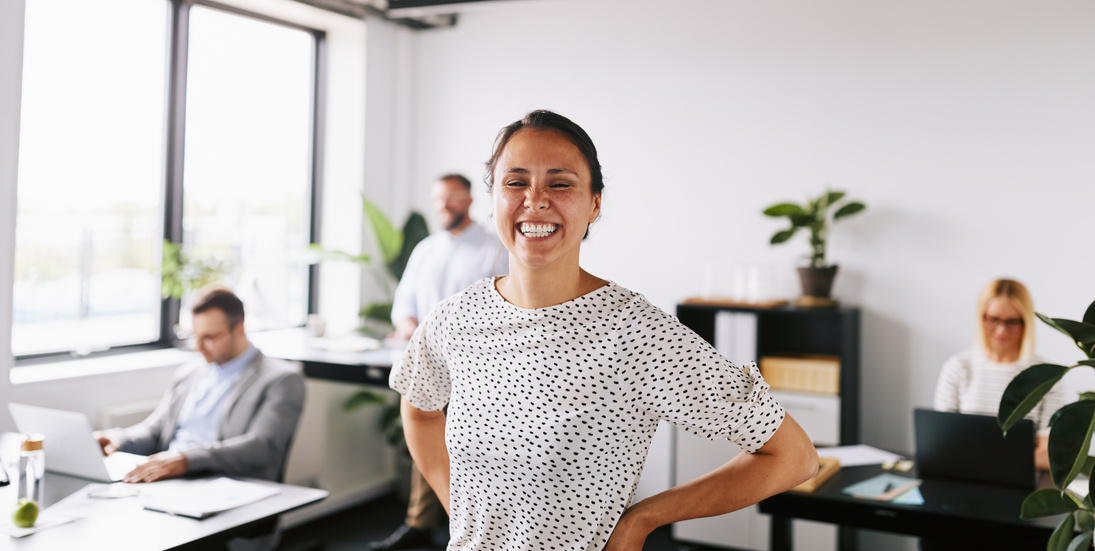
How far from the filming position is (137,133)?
152 inches

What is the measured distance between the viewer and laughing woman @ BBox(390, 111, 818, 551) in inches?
47.4

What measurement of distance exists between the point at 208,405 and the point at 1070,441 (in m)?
2.70

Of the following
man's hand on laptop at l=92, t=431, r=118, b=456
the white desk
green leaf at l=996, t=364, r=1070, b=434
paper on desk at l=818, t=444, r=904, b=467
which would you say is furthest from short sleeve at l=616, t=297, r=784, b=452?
man's hand on laptop at l=92, t=431, r=118, b=456

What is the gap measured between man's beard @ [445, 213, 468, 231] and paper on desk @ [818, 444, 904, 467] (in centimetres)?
205

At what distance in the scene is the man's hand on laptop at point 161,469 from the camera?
248 cm

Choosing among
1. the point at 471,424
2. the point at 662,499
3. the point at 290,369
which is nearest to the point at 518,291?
the point at 471,424

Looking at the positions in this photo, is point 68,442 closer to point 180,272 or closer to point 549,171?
point 180,272

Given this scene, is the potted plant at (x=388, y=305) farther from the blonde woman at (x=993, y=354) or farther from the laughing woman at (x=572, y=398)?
the laughing woman at (x=572, y=398)

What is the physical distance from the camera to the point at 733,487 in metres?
1.24

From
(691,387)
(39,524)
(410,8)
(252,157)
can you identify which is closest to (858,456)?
(691,387)

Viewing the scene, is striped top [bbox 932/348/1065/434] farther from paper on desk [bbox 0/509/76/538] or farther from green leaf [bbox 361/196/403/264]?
paper on desk [bbox 0/509/76/538]

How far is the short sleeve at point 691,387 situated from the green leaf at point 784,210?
2.76 m

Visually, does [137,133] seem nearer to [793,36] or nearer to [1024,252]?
[793,36]

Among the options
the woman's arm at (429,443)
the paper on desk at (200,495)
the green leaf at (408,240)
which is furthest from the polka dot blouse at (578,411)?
the green leaf at (408,240)
